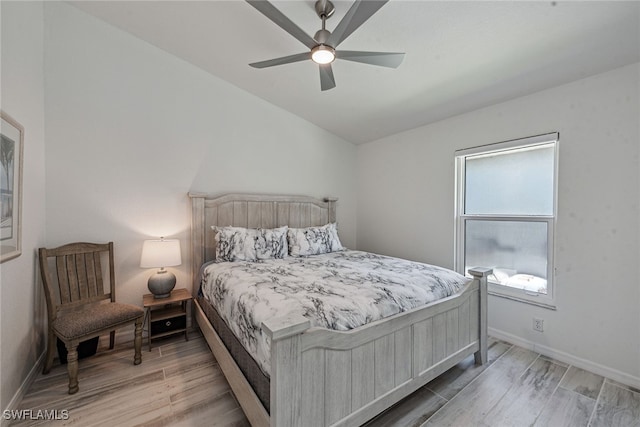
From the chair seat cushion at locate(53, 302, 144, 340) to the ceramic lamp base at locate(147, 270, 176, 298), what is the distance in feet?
1.08

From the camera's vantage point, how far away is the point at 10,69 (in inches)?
67.6

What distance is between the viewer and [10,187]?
1.68 m

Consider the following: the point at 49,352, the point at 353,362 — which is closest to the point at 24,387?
the point at 49,352

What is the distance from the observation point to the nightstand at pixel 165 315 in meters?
2.46

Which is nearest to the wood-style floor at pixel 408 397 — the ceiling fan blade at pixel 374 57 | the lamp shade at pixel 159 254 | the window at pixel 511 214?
the window at pixel 511 214

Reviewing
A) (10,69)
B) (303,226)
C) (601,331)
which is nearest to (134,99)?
(10,69)

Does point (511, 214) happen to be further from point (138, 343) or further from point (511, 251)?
point (138, 343)

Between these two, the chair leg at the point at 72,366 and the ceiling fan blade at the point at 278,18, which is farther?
the chair leg at the point at 72,366

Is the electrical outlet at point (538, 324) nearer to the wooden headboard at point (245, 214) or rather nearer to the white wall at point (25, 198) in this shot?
the wooden headboard at point (245, 214)

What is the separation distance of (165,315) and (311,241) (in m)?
1.69

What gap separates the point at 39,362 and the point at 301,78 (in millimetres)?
3451

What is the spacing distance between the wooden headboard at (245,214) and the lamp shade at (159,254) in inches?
14.5

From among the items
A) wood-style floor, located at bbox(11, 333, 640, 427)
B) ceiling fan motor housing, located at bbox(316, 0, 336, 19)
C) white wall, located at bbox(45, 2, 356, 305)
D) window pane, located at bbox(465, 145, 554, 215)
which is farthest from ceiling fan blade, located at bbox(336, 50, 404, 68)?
wood-style floor, located at bbox(11, 333, 640, 427)

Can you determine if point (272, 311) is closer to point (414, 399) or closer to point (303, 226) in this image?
point (414, 399)
